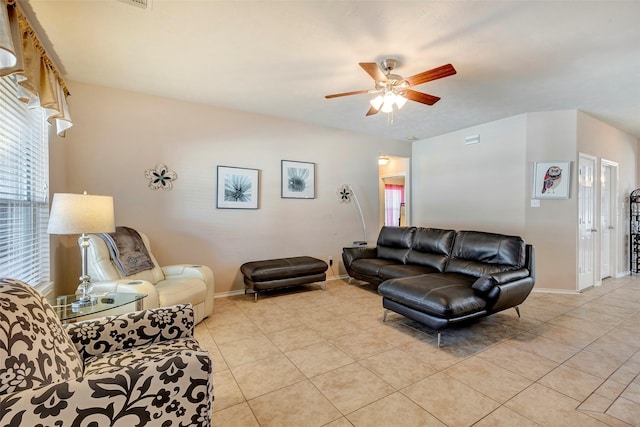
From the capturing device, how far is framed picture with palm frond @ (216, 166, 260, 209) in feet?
13.3

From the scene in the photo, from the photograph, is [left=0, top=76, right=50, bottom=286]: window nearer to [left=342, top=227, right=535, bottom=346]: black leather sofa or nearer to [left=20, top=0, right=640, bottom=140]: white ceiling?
[left=20, top=0, right=640, bottom=140]: white ceiling

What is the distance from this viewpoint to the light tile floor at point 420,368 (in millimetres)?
1707

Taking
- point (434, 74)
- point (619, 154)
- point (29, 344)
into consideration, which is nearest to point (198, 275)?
point (29, 344)

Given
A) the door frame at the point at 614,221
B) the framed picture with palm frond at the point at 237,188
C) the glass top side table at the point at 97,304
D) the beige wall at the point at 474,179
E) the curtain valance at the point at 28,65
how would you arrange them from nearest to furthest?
the curtain valance at the point at 28,65
the glass top side table at the point at 97,304
the framed picture with palm frond at the point at 237,188
the beige wall at the point at 474,179
the door frame at the point at 614,221

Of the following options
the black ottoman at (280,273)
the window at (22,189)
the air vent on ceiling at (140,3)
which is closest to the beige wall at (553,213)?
the black ottoman at (280,273)

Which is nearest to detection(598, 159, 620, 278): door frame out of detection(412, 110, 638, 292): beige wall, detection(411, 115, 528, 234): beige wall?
detection(412, 110, 638, 292): beige wall

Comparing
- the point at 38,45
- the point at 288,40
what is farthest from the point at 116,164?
the point at 288,40

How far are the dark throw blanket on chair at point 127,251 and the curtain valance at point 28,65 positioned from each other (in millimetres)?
1063

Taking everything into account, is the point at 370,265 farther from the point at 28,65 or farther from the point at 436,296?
the point at 28,65

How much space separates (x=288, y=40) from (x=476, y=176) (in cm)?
390

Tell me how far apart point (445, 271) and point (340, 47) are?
9.30 feet

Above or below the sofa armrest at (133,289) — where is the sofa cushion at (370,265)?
below

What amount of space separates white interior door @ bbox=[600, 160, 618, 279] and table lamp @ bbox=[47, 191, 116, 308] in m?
6.90

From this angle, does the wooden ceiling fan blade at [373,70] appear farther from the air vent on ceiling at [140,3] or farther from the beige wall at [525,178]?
the beige wall at [525,178]
